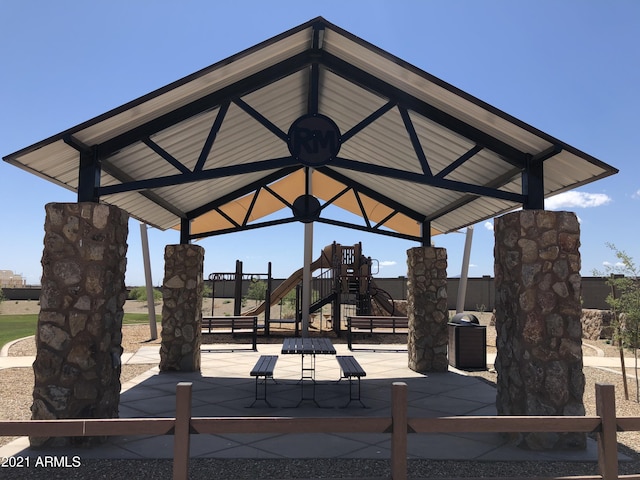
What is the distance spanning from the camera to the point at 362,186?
10.6 m

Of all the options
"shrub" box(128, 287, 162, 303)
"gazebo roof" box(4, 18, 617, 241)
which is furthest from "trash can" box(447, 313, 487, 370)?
"shrub" box(128, 287, 162, 303)

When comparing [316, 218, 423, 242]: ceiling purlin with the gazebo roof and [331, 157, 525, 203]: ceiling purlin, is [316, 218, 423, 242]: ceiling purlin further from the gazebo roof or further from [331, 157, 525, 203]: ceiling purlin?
[331, 157, 525, 203]: ceiling purlin

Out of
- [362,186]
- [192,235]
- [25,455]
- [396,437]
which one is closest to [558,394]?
[396,437]

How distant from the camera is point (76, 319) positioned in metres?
5.11

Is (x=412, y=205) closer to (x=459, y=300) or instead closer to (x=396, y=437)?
(x=459, y=300)

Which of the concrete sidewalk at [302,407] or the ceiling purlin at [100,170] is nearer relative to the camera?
the concrete sidewalk at [302,407]

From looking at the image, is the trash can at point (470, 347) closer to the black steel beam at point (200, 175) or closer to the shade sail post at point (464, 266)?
the shade sail post at point (464, 266)

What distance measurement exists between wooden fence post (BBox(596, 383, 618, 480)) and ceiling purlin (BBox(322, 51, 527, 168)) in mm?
3059

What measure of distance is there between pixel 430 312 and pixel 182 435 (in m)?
7.26

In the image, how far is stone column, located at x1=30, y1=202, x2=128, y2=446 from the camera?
4973mm

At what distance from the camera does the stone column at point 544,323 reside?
5.14m

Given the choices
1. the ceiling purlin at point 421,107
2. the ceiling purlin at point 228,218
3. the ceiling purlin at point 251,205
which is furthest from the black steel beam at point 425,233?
the ceiling purlin at point 421,107

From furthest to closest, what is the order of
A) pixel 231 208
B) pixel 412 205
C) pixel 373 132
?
pixel 231 208, pixel 412 205, pixel 373 132

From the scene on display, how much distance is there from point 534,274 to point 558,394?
1351mm
